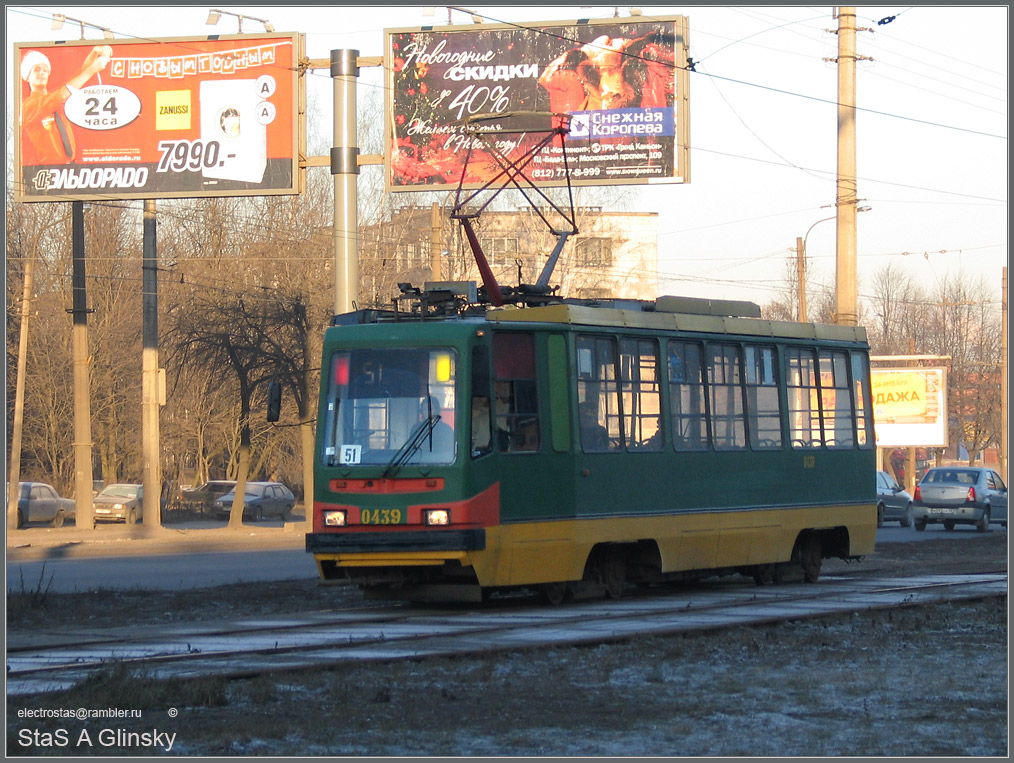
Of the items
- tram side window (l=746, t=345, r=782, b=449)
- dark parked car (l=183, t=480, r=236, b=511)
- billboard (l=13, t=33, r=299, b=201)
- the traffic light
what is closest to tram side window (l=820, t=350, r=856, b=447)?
tram side window (l=746, t=345, r=782, b=449)

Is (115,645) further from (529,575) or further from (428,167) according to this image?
(428,167)

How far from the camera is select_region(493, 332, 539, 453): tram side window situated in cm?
1401

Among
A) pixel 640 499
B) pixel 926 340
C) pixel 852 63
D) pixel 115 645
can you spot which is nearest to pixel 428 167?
pixel 852 63

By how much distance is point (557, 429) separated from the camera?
567 inches

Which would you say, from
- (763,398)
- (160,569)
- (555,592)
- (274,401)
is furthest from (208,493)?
(555,592)

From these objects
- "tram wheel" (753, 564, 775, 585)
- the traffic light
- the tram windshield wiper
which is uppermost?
the traffic light

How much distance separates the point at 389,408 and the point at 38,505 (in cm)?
2939

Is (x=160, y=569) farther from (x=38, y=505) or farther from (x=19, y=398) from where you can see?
(x=19, y=398)

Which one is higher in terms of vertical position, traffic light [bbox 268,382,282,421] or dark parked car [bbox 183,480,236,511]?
traffic light [bbox 268,382,282,421]

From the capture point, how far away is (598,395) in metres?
15.0

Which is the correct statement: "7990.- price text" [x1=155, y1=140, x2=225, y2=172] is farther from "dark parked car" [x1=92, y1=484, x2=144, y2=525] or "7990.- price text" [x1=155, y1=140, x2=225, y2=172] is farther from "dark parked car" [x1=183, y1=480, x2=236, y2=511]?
"dark parked car" [x1=183, y1=480, x2=236, y2=511]

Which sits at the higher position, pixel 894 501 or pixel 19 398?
pixel 19 398

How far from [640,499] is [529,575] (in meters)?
1.80

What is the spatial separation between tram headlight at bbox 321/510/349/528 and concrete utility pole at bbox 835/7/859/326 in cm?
1245
